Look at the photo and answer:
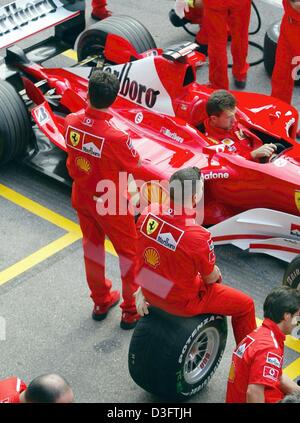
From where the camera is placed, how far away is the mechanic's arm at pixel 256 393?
5.50m

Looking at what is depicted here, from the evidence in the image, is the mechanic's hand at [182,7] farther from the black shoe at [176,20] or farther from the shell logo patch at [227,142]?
the shell logo patch at [227,142]

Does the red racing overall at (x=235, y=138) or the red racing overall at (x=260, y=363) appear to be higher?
the red racing overall at (x=260, y=363)

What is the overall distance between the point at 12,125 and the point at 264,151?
7.73ft

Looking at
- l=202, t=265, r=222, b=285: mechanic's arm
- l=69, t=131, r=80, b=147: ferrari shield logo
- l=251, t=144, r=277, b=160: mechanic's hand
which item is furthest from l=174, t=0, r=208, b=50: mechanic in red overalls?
l=202, t=265, r=222, b=285: mechanic's arm

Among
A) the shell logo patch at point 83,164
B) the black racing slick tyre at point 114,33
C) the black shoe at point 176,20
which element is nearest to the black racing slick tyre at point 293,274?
the shell logo patch at point 83,164

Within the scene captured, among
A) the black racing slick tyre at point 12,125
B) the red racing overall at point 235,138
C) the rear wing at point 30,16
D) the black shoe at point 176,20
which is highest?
the rear wing at point 30,16

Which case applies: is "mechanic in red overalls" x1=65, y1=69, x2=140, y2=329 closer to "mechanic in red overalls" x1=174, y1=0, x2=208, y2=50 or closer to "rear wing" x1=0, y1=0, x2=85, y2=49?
"rear wing" x1=0, y1=0, x2=85, y2=49

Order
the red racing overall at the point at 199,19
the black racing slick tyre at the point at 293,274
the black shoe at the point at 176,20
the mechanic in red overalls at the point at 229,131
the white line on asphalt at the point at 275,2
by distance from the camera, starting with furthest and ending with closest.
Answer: the white line on asphalt at the point at 275,2, the black shoe at the point at 176,20, the red racing overall at the point at 199,19, the mechanic in red overalls at the point at 229,131, the black racing slick tyre at the point at 293,274

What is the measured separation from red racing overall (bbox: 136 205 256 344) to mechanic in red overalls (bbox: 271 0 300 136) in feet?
12.6

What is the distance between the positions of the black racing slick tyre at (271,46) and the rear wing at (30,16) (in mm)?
2165

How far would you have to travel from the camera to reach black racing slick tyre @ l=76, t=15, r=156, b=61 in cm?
970

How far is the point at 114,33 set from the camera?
9633 mm

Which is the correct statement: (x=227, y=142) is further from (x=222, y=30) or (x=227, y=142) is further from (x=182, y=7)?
(x=182, y=7)

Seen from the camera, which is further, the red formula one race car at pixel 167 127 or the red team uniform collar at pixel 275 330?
the red formula one race car at pixel 167 127
